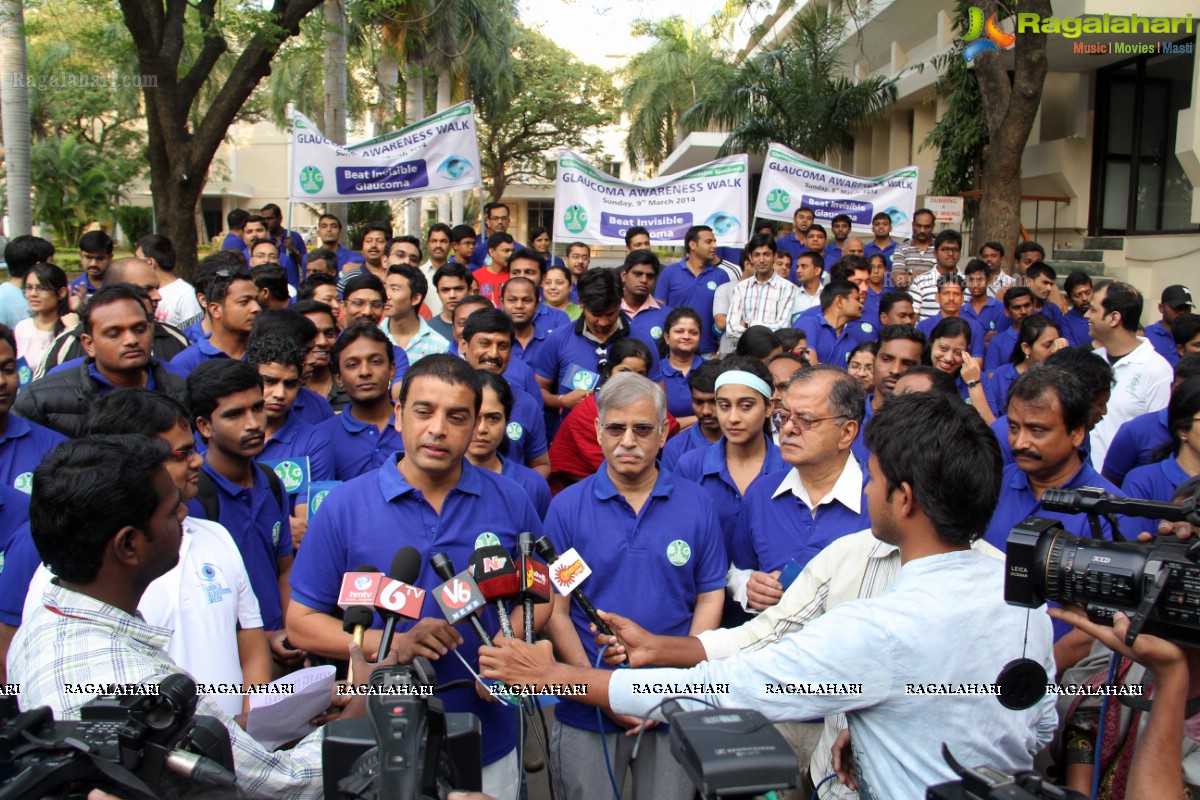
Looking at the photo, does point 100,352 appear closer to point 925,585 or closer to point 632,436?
point 632,436

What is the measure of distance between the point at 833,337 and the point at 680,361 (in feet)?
6.66

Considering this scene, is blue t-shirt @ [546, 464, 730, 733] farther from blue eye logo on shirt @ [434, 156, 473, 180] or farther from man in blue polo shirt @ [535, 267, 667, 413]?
blue eye logo on shirt @ [434, 156, 473, 180]

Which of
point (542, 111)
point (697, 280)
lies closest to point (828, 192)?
point (697, 280)

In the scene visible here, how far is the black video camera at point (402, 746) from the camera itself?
5.10 feet

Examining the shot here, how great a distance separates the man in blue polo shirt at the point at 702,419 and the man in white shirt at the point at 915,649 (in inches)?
89.9

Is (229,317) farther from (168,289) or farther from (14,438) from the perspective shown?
(168,289)

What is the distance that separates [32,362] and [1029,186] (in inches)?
617

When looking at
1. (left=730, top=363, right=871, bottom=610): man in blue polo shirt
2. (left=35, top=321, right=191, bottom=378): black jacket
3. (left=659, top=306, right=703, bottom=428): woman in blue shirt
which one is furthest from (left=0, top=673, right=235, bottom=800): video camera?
(left=659, top=306, right=703, bottom=428): woman in blue shirt

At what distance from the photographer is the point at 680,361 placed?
5.83 metres

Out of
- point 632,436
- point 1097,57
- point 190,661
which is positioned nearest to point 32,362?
point 190,661

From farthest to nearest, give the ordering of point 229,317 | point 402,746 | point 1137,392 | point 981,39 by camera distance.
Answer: point 981,39 < point 1137,392 < point 229,317 < point 402,746

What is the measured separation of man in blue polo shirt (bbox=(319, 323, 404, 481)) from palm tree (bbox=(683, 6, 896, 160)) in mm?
15368

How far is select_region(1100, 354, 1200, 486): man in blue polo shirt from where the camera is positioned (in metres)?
4.43

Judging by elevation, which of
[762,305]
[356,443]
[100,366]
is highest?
[762,305]
